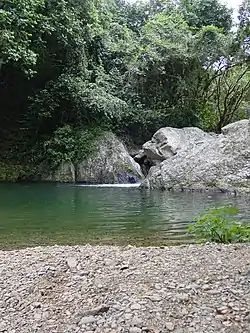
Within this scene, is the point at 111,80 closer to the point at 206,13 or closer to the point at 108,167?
the point at 108,167

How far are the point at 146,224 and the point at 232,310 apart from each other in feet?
13.9

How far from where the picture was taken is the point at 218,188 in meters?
11.0

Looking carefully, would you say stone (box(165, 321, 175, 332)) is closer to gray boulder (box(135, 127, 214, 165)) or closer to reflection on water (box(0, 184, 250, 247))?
reflection on water (box(0, 184, 250, 247))

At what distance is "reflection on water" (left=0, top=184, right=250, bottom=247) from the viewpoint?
19.0ft

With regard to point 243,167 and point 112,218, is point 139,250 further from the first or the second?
point 243,167

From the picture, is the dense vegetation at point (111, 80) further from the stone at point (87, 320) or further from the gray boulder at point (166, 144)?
the stone at point (87, 320)

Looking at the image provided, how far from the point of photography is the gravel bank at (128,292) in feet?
7.95

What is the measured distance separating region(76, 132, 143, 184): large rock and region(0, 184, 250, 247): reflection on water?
2567mm

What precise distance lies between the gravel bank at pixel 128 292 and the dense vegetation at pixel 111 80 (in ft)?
38.6

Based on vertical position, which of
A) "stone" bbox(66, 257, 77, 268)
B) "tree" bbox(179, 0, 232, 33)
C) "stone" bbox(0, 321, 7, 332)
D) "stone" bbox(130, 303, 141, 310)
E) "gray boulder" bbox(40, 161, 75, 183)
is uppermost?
"tree" bbox(179, 0, 232, 33)

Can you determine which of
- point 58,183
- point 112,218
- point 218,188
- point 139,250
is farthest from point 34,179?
point 139,250

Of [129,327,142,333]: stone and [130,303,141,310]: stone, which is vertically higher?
[130,303,141,310]: stone

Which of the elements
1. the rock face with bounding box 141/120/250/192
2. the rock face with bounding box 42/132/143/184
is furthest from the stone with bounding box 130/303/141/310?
the rock face with bounding box 42/132/143/184

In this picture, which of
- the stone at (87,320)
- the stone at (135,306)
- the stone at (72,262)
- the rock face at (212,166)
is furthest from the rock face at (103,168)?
the stone at (87,320)
